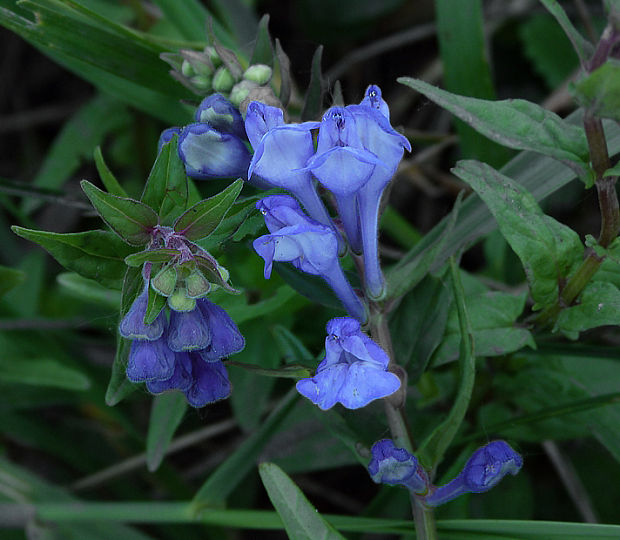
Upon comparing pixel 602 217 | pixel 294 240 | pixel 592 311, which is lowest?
pixel 592 311

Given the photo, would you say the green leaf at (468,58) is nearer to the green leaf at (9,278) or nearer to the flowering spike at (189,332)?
the flowering spike at (189,332)

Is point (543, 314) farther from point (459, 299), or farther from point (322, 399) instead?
point (322, 399)

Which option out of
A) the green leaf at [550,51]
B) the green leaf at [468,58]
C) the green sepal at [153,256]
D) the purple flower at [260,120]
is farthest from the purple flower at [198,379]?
the green leaf at [550,51]

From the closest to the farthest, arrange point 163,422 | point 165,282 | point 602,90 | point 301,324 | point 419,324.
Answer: point 602,90
point 165,282
point 419,324
point 163,422
point 301,324

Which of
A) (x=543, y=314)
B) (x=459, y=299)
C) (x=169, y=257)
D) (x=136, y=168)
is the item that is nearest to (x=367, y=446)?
(x=459, y=299)

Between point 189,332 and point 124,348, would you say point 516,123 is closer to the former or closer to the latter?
point 189,332

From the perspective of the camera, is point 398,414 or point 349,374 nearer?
point 349,374

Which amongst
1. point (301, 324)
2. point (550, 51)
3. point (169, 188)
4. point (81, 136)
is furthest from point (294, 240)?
point (550, 51)
